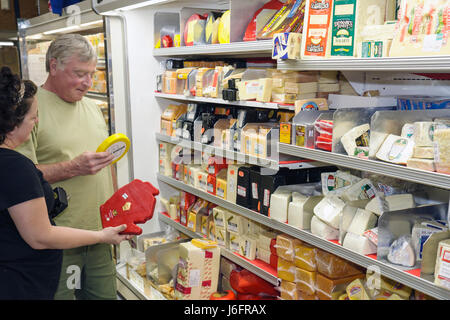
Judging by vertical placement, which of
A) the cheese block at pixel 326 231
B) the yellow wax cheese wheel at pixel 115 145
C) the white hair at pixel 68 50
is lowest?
the cheese block at pixel 326 231

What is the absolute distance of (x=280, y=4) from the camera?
2.77 meters

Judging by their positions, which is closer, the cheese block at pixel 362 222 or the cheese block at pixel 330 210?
the cheese block at pixel 362 222

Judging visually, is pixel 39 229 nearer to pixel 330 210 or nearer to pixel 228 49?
pixel 330 210

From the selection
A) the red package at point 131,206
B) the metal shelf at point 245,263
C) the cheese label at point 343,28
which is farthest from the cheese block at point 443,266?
the red package at point 131,206

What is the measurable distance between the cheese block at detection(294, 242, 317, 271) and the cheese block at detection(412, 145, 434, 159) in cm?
88

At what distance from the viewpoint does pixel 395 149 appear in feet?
6.11

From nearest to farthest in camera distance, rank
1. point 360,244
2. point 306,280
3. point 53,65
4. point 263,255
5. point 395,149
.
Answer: point 395,149, point 360,244, point 306,280, point 53,65, point 263,255

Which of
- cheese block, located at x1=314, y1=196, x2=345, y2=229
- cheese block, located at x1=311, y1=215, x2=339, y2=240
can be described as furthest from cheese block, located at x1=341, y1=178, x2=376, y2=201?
cheese block, located at x1=311, y1=215, x2=339, y2=240

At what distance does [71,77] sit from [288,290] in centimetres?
177

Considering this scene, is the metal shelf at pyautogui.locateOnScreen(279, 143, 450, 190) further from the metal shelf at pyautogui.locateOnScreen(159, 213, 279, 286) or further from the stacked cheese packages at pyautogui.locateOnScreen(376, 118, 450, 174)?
the metal shelf at pyautogui.locateOnScreen(159, 213, 279, 286)

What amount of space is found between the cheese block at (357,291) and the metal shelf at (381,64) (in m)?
1.02

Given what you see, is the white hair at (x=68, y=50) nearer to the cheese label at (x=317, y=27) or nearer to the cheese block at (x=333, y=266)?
the cheese label at (x=317, y=27)

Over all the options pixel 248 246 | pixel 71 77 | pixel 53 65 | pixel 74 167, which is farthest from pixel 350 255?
pixel 53 65

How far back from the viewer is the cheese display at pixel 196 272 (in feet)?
9.64
